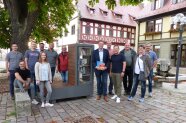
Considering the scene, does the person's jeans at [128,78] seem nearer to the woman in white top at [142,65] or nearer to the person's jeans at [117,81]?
the woman in white top at [142,65]

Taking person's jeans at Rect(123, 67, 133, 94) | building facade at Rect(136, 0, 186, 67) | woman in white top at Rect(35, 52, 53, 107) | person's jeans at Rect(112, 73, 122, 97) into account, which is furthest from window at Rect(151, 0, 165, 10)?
woman in white top at Rect(35, 52, 53, 107)

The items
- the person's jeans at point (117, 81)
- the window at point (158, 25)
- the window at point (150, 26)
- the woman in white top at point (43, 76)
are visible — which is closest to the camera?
the woman in white top at point (43, 76)

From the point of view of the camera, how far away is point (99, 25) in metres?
30.6

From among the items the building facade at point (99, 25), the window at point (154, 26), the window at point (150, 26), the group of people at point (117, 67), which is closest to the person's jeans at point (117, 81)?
the group of people at point (117, 67)

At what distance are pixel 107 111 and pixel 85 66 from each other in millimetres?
1931

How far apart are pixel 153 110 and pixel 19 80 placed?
12.8 ft

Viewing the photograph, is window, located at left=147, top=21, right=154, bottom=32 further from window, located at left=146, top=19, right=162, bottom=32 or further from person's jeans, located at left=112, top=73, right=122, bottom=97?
person's jeans, located at left=112, top=73, right=122, bottom=97

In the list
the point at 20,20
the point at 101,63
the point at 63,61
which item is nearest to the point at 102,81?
the point at 101,63

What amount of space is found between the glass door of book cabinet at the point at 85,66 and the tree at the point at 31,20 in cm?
213

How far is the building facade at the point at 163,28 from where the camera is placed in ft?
67.4

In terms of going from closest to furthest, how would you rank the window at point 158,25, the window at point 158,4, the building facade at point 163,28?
the building facade at point 163,28
the window at point 158,25
the window at point 158,4

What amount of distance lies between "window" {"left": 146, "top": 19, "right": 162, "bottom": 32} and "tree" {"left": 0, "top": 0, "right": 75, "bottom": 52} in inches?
497

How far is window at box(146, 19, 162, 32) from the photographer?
22.9 metres

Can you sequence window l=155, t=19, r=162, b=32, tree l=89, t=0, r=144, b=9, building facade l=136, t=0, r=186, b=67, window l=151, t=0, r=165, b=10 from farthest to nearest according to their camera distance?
window l=151, t=0, r=165, b=10 < window l=155, t=19, r=162, b=32 < building facade l=136, t=0, r=186, b=67 < tree l=89, t=0, r=144, b=9
